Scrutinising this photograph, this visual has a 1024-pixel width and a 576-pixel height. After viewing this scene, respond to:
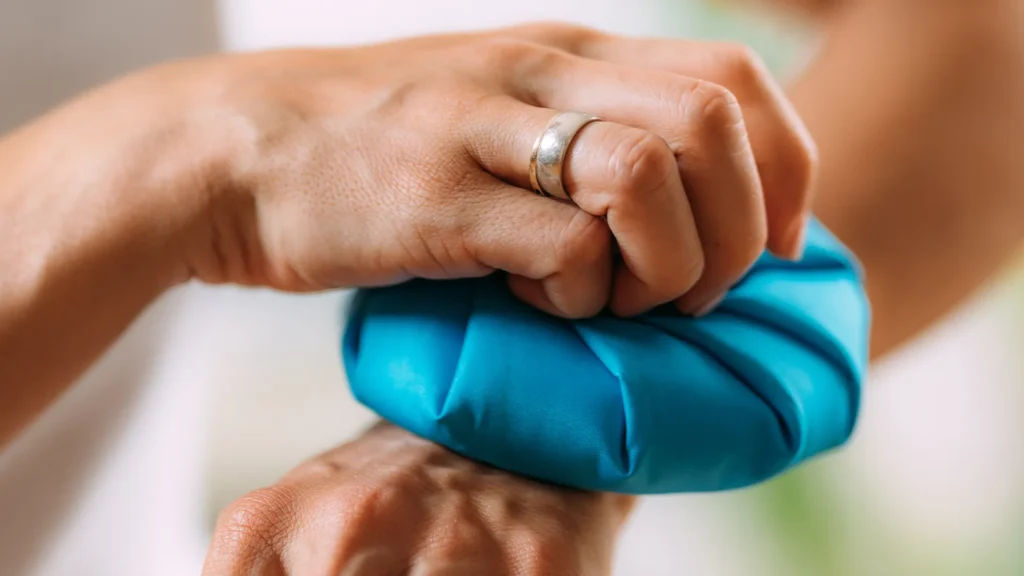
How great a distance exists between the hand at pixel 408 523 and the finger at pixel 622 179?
129 millimetres

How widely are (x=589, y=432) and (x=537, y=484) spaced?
0.06 meters

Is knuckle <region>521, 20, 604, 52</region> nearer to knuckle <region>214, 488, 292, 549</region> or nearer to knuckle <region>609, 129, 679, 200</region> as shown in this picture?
knuckle <region>609, 129, 679, 200</region>

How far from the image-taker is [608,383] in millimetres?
436

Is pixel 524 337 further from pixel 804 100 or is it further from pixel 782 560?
pixel 782 560

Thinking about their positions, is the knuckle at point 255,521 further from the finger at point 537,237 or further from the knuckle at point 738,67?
the knuckle at point 738,67

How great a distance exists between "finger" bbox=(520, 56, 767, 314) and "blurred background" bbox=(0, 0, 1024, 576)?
38 cm

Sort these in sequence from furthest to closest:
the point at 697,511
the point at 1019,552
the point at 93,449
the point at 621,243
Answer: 1. the point at 1019,552
2. the point at 697,511
3. the point at 93,449
4. the point at 621,243

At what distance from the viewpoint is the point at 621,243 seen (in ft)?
1.37

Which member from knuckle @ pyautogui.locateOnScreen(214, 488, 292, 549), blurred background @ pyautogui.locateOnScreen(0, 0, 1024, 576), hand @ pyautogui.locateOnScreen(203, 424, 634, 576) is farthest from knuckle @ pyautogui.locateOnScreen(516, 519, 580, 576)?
blurred background @ pyautogui.locateOnScreen(0, 0, 1024, 576)

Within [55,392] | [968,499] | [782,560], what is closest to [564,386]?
[55,392]

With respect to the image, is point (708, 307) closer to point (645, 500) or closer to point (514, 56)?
point (514, 56)

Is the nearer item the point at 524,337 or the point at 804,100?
the point at 524,337

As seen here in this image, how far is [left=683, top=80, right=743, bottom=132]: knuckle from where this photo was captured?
0.41 metres

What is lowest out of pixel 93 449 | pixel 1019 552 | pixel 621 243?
pixel 1019 552
